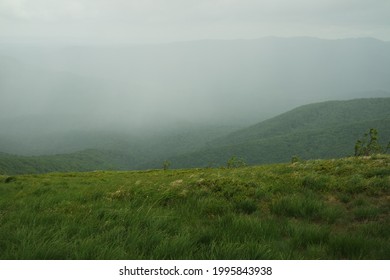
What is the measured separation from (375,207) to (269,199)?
263 centimetres

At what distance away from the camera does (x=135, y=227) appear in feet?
20.5

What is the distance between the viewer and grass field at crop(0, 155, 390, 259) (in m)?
5.21

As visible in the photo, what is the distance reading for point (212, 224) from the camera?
682 centimetres

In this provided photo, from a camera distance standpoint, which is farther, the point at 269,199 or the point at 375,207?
the point at 269,199

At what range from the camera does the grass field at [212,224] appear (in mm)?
5207

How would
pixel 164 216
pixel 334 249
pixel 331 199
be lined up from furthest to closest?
pixel 331 199 → pixel 164 216 → pixel 334 249
